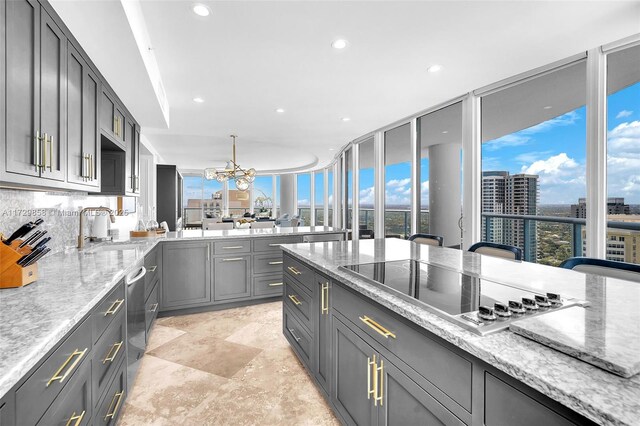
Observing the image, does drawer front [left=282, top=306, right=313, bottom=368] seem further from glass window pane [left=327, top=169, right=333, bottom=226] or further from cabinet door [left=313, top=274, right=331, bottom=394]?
glass window pane [left=327, top=169, right=333, bottom=226]

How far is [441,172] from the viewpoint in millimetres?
4355

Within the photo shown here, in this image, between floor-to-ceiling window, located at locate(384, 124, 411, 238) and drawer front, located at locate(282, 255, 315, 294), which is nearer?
drawer front, located at locate(282, 255, 315, 294)

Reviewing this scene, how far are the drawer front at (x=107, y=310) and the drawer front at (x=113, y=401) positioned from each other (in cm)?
32

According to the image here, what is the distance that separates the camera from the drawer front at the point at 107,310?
4.11ft

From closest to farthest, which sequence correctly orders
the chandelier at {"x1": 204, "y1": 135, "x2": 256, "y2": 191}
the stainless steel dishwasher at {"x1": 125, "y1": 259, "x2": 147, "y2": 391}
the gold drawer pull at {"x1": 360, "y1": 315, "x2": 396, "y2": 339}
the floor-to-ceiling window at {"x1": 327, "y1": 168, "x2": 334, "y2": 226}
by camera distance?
the gold drawer pull at {"x1": 360, "y1": 315, "x2": 396, "y2": 339} → the stainless steel dishwasher at {"x1": 125, "y1": 259, "x2": 147, "y2": 391} → the chandelier at {"x1": 204, "y1": 135, "x2": 256, "y2": 191} → the floor-to-ceiling window at {"x1": 327, "y1": 168, "x2": 334, "y2": 226}

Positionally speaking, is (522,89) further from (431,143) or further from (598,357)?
(598,357)

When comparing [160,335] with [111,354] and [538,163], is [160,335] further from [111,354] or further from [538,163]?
[538,163]

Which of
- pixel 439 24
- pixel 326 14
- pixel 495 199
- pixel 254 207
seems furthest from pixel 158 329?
pixel 254 207

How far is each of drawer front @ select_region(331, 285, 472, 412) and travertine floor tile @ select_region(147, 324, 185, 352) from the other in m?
2.12

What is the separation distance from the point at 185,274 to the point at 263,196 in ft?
30.6

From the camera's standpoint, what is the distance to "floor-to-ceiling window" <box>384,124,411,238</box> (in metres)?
4.99

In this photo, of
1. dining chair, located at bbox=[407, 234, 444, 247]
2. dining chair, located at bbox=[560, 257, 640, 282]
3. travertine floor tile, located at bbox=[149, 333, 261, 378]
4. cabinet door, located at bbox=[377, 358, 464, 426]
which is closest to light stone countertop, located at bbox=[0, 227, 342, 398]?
travertine floor tile, located at bbox=[149, 333, 261, 378]

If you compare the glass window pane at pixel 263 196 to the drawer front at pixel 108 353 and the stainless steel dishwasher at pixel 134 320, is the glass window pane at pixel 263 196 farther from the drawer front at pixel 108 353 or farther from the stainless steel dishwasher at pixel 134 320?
the drawer front at pixel 108 353

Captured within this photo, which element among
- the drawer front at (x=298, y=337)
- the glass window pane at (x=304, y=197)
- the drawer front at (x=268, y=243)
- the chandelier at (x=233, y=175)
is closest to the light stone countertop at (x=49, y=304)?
the drawer front at (x=298, y=337)
